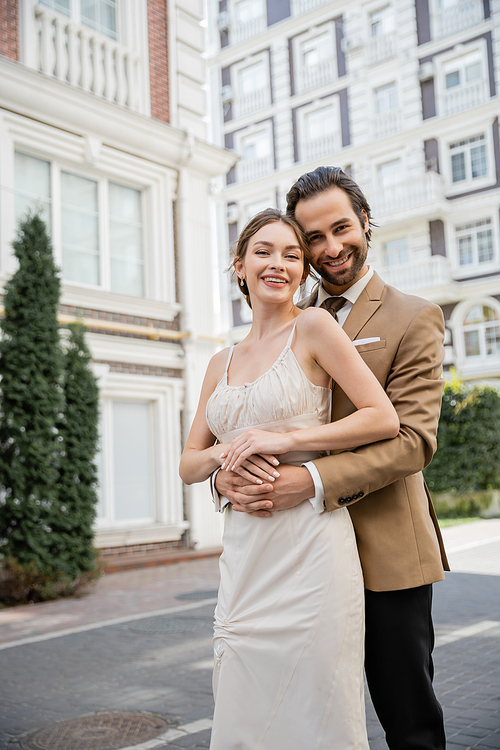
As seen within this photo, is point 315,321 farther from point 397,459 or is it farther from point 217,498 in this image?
point 217,498

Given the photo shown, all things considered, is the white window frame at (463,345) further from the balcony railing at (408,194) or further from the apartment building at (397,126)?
the balcony railing at (408,194)

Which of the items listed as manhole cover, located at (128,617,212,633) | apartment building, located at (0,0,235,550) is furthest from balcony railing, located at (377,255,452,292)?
manhole cover, located at (128,617,212,633)

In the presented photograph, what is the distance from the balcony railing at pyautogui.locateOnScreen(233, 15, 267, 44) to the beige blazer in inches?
1362

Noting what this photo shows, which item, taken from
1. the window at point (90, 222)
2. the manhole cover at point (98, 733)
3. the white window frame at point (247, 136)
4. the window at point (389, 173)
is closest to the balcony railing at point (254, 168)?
the white window frame at point (247, 136)

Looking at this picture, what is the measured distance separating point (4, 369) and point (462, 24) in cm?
2534

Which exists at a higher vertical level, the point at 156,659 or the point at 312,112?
the point at 312,112

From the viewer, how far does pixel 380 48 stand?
29.7 metres

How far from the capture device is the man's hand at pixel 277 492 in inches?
80.7

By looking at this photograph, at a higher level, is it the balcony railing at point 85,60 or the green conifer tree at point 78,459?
the balcony railing at point 85,60

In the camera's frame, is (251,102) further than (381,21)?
Yes

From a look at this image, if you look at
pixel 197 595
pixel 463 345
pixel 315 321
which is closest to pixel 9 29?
pixel 197 595

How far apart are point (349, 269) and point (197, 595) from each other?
273 inches

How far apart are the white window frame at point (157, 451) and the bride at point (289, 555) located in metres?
9.44

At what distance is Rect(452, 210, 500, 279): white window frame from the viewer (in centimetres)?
2659
